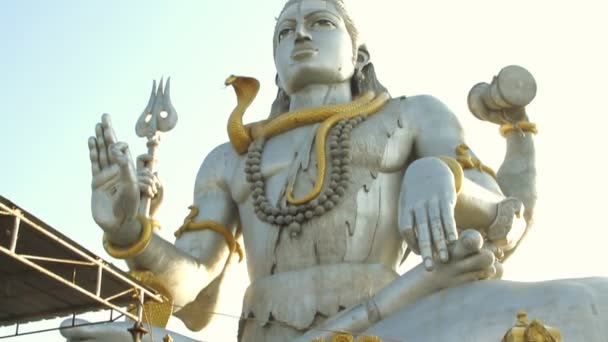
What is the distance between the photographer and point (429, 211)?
6957 millimetres

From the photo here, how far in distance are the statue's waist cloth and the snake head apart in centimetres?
140

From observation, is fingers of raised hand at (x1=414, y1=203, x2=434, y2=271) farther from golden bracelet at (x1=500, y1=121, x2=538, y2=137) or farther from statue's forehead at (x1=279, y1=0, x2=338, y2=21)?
statue's forehead at (x1=279, y1=0, x2=338, y2=21)

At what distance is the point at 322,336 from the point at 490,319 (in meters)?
0.97

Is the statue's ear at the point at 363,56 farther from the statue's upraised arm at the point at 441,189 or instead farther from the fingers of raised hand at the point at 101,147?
the fingers of raised hand at the point at 101,147

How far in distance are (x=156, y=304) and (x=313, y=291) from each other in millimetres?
1065

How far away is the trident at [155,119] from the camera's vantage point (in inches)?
335

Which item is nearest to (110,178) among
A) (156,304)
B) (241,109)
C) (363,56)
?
(156,304)

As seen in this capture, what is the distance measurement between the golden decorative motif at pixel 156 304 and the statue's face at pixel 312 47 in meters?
1.69

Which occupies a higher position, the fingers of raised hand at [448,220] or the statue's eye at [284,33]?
the statue's eye at [284,33]

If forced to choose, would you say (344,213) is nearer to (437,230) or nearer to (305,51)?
(437,230)

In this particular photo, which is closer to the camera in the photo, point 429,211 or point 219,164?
point 429,211

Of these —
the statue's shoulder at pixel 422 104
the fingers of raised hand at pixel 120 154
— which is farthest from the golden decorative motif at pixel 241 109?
the fingers of raised hand at pixel 120 154

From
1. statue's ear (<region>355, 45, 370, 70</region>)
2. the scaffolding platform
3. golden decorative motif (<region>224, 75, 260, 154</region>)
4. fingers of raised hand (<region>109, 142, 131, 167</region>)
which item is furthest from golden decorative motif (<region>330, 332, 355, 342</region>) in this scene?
statue's ear (<region>355, 45, 370, 70</region>)

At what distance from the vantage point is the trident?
851 centimetres
